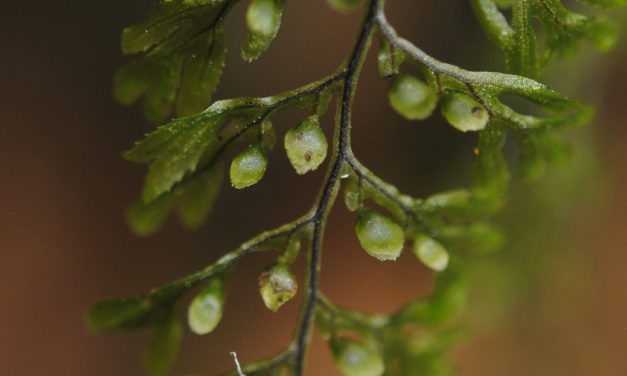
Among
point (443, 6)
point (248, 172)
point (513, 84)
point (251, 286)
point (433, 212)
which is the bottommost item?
point (251, 286)

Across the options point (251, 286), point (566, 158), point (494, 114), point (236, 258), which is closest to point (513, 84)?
point (494, 114)

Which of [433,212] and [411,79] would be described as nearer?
[411,79]

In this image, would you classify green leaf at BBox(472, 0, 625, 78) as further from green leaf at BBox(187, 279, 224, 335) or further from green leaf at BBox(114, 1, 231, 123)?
green leaf at BBox(187, 279, 224, 335)

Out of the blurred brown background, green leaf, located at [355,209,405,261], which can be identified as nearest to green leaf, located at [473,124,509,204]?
green leaf, located at [355,209,405,261]

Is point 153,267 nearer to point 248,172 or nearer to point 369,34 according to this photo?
point 248,172

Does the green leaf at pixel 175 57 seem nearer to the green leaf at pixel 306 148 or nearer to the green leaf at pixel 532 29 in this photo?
the green leaf at pixel 306 148

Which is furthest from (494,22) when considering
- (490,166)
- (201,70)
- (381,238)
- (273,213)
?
(273,213)

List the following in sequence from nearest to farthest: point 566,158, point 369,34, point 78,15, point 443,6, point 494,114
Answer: point 369,34 → point 494,114 → point 566,158 → point 78,15 → point 443,6

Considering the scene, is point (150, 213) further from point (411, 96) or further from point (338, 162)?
point (411, 96)

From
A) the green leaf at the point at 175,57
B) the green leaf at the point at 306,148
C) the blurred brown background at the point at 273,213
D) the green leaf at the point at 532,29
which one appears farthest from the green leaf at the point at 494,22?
the blurred brown background at the point at 273,213
